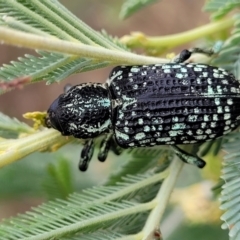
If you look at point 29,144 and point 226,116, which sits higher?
point 226,116

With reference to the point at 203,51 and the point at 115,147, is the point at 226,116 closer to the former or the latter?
the point at 203,51

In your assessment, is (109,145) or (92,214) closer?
(92,214)

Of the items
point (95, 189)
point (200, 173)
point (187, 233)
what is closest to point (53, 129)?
point (95, 189)

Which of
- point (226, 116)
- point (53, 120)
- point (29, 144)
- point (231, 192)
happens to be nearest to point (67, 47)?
point (29, 144)

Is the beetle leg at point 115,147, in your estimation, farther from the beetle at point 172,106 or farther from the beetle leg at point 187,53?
the beetle leg at point 187,53

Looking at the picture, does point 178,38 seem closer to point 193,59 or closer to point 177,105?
point 193,59

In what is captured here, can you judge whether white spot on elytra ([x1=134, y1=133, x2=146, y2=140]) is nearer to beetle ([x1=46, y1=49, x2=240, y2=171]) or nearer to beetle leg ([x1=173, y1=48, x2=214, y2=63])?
beetle ([x1=46, y1=49, x2=240, y2=171])
